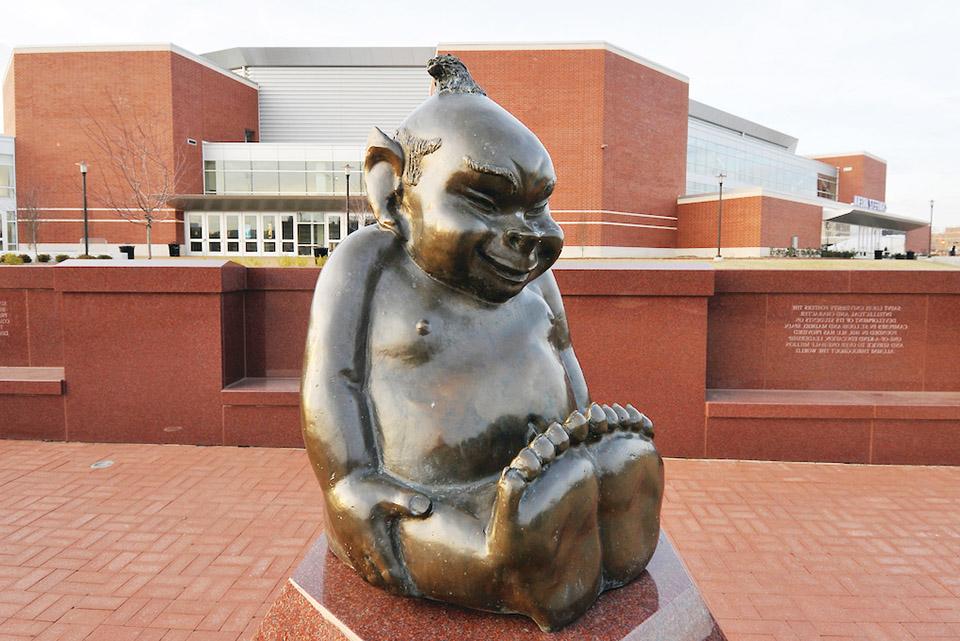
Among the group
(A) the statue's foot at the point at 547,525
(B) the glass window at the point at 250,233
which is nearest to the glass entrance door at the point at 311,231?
(B) the glass window at the point at 250,233

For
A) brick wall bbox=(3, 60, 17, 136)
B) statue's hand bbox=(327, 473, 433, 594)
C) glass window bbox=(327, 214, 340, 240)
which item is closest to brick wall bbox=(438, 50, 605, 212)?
glass window bbox=(327, 214, 340, 240)

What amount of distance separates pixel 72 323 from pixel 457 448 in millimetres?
5664

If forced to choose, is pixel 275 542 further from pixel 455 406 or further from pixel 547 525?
pixel 547 525

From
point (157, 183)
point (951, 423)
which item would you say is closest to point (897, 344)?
point (951, 423)

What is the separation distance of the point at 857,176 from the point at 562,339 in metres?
71.4

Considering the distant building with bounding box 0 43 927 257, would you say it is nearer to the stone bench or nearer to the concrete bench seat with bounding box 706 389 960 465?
the stone bench

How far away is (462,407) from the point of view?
68.7 inches

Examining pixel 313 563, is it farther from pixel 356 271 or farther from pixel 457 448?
pixel 356 271

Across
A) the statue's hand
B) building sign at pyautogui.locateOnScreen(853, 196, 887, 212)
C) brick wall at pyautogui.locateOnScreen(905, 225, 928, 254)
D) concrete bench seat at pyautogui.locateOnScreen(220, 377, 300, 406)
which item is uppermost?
building sign at pyautogui.locateOnScreen(853, 196, 887, 212)

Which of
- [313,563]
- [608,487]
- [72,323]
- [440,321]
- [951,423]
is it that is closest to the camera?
[608,487]

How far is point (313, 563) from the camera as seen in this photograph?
2.04 m

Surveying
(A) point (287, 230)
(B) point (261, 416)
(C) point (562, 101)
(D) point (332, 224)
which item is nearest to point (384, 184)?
(B) point (261, 416)

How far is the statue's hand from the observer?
5.28ft

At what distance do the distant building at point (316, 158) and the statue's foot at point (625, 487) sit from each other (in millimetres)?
30958
